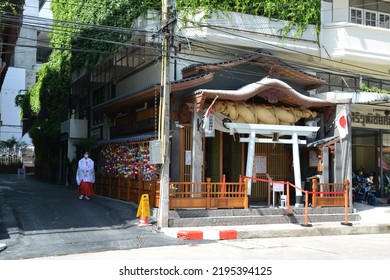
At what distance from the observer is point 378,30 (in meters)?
20.2

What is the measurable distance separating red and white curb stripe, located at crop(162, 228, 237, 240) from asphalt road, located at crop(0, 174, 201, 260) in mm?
300

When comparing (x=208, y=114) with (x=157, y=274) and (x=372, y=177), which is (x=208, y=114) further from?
(x=372, y=177)

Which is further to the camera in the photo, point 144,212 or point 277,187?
point 277,187

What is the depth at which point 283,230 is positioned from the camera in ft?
45.5

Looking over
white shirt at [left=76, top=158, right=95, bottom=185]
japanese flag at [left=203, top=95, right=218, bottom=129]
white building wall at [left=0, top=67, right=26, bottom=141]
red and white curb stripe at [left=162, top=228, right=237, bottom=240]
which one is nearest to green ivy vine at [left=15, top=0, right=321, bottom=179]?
japanese flag at [left=203, top=95, right=218, bottom=129]

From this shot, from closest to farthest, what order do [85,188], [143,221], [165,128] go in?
[165,128]
[143,221]
[85,188]

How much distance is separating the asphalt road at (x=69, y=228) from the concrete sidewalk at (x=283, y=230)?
67 centimetres

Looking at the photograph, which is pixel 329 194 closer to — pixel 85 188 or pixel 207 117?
pixel 207 117

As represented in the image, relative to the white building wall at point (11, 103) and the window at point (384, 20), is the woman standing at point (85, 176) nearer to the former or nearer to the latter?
the window at point (384, 20)

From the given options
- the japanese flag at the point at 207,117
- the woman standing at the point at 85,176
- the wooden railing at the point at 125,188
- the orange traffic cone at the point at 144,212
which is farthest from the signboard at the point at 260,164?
the woman standing at the point at 85,176

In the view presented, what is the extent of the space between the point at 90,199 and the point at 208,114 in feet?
20.9

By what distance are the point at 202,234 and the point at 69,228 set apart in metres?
3.60

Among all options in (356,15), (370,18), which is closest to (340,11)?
(356,15)

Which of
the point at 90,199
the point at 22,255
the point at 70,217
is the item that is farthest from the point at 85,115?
the point at 22,255
